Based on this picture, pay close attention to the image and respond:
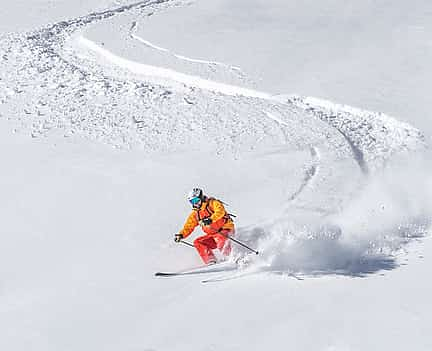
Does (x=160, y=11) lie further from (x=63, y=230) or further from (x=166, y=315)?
(x=166, y=315)

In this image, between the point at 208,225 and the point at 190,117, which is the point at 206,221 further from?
the point at 190,117

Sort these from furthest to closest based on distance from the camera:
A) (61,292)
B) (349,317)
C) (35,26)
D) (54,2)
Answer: (54,2) → (35,26) → (61,292) → (349,317)

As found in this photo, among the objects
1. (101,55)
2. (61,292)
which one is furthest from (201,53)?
(61,292)

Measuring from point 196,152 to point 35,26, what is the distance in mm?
11065

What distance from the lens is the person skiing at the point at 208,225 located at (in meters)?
10.0

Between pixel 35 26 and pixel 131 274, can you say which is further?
pixel 35 26

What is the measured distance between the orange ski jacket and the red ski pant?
0.31 feet

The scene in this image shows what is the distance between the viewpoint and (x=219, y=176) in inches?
505

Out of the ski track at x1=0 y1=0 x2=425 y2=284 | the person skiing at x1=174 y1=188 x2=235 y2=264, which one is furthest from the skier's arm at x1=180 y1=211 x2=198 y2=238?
the ski track at x1=0 y1=0 x2=425 y2=284

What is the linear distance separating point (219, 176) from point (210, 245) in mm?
2811

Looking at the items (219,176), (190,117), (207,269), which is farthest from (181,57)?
(207,269)

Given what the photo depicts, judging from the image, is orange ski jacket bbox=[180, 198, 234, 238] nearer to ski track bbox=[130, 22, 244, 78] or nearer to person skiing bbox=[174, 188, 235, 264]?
person skiing bbox=[174, 188, 235, 264]

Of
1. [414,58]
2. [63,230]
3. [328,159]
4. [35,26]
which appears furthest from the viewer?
[35,26]

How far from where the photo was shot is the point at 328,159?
531 inches
